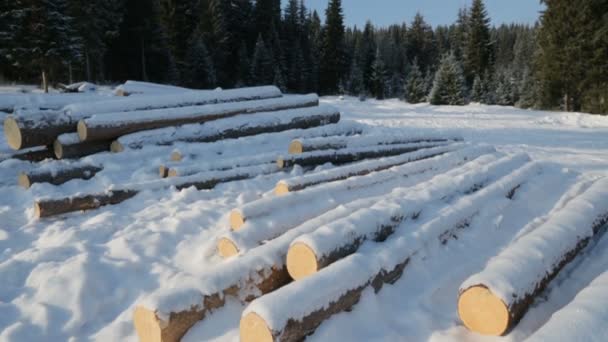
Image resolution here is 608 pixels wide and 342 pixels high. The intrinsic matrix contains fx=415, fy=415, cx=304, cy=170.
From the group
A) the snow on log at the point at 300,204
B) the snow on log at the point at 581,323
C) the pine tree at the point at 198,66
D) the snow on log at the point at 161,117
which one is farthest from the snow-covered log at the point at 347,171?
the pine tree at the point at 198,66

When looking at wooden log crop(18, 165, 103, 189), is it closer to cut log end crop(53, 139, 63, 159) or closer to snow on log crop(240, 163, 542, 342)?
cut log end crop(53, 139, 63, 159)

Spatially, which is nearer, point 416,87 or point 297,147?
point 297,147

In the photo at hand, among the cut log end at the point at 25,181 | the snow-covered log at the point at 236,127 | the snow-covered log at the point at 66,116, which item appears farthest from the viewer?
the snow-covered log at the point at 236,127

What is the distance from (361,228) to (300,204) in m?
0.97

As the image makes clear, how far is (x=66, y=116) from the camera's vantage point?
6871 millimetres

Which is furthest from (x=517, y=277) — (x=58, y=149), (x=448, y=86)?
(x=448, y=86)

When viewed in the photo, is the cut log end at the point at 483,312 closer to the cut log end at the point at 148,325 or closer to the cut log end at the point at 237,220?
the cut log end at the point at 148,325

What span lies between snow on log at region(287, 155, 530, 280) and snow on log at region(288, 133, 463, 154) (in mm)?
2594

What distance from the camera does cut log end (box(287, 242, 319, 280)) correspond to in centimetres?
301

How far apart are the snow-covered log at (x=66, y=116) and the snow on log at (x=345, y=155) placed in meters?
3.05

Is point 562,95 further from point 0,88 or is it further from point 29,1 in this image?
point 0,88

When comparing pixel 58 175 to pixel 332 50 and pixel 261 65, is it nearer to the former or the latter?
A: pixel 261 65

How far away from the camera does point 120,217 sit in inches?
188

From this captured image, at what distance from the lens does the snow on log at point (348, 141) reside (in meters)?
6.91
